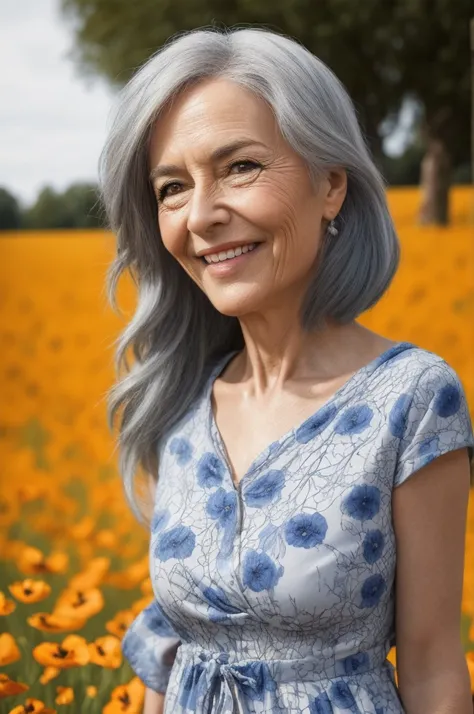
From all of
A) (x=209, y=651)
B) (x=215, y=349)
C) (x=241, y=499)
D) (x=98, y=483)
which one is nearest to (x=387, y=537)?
(x=241, y=499)

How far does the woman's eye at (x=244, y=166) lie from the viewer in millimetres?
1375

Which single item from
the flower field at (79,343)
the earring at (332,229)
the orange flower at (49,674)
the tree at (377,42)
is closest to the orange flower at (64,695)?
the orange flower at (49,674)

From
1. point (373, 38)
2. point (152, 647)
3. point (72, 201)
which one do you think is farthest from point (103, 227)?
point (152, 647)

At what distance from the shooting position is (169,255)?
1613mm

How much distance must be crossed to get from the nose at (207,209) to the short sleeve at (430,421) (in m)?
0.34

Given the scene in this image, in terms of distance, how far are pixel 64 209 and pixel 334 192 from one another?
2.02 metres

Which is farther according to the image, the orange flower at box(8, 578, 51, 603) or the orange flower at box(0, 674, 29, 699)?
the orange flower at box(8, 578, 51, 603)

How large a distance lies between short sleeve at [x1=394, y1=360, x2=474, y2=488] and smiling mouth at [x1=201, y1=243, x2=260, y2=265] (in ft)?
0.94

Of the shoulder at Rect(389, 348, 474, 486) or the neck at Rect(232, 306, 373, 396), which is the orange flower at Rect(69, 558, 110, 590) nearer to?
the neck at Rect(232, 306, 373, 396)

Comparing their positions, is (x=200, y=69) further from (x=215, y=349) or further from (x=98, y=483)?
(x=98, y=483)

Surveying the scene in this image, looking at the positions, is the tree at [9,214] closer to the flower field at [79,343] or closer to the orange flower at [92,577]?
the flower field at [79,343]

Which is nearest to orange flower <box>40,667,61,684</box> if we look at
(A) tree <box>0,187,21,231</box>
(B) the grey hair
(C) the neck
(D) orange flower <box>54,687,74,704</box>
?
(D) orange flower <box>54,687,74,704</box>

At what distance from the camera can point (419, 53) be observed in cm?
335

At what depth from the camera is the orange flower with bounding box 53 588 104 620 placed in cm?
190
